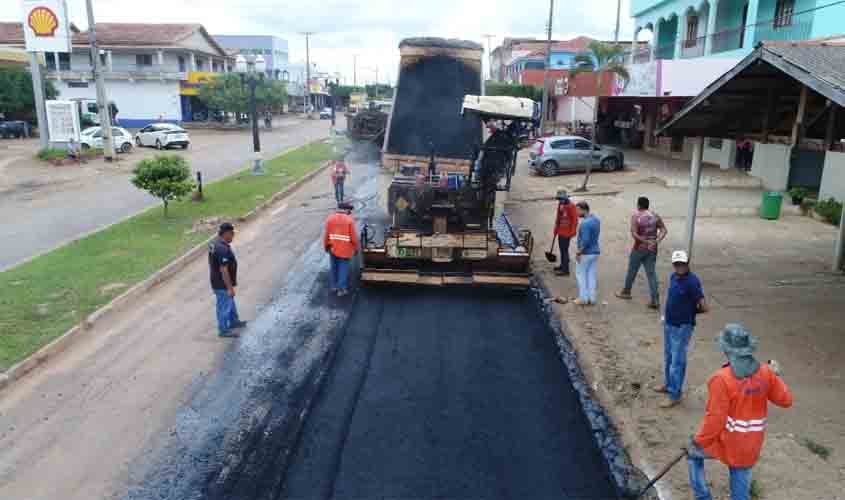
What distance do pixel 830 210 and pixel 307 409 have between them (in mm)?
15056

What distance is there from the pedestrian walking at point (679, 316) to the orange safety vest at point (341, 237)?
516 centimetres

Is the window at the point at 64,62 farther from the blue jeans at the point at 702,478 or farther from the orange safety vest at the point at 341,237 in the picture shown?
the blue jeans at the point at 702,478

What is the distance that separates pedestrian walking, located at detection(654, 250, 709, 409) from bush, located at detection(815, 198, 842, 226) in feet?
38.6

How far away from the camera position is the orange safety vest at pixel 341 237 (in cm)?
1038

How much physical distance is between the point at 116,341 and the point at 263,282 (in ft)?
10.1

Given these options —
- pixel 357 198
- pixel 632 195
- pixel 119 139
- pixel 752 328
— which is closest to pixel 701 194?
pixel 632 195

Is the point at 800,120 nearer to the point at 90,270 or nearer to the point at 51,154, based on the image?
the point at 90,270

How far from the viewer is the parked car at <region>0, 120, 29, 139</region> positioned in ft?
133

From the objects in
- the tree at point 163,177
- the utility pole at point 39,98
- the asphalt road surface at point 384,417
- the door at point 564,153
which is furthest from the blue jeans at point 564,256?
the utility pole at point 39,98

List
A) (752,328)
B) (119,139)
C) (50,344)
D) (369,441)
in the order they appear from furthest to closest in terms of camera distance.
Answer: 1. (119,139)
2. (752,328)
3. (50,344)
4. (369,441)

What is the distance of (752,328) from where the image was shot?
916 centimetres

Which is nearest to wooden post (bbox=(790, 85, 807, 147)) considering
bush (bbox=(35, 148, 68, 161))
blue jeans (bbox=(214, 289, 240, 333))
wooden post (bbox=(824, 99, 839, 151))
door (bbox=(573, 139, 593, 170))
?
wooden post (bbox=(824, 99, 839, 151))

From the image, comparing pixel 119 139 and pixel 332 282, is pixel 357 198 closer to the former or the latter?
pixel 332 282

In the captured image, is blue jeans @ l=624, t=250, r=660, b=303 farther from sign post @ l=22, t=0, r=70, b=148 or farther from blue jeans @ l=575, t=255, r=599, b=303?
sign post @ l=22, t=0, r=70, b=148
